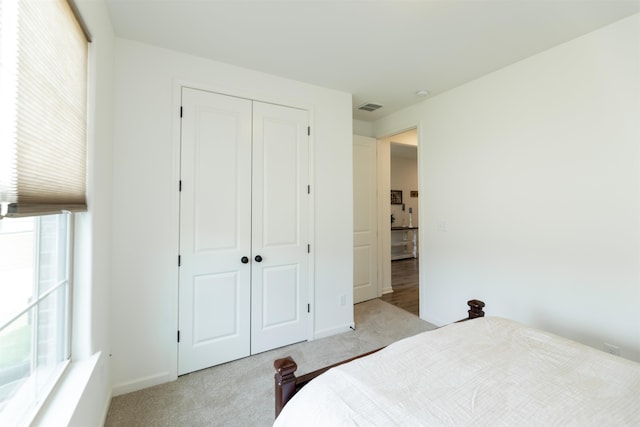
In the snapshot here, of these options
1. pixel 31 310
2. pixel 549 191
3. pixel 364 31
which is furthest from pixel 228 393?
pixel 549 191

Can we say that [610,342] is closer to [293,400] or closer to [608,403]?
[608,403]

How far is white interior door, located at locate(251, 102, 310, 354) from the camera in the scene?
248 centimetres

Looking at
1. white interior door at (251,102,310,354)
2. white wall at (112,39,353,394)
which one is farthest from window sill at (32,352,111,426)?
white interior door at (251,102,310,354)

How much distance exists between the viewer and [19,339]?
95 centimetres

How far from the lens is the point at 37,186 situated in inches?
36.2

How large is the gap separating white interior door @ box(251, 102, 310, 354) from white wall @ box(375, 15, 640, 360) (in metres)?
1.60

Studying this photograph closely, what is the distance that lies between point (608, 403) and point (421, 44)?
2.33 metres

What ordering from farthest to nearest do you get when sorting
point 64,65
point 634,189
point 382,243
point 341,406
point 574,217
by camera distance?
1. point 382,243
2. point 574,217
3. point 634,189
4. point 64,65
5. point 341,406

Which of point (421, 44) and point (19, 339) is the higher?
point (421, 44)

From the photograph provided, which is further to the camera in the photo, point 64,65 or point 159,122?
point 159,122

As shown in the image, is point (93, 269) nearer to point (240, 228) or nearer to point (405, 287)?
point (240, 228)

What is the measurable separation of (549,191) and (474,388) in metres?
1.93

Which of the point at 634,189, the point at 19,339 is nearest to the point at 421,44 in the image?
the point at 634,189

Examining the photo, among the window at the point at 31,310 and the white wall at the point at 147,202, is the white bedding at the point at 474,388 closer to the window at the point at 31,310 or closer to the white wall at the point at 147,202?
the window at the point at 31,310
